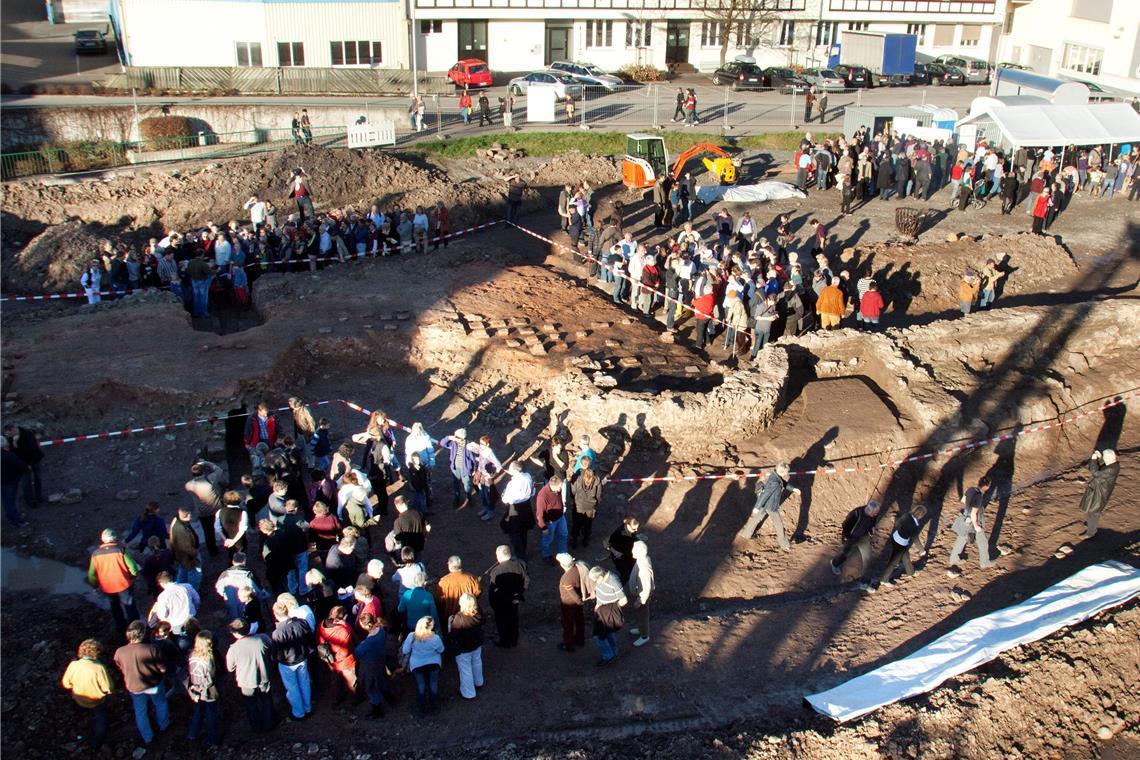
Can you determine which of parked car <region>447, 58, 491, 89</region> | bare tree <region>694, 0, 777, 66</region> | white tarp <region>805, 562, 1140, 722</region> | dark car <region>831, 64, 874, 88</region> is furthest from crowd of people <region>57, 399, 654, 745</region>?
bare tree <region>694, 0, 777, 66</region>

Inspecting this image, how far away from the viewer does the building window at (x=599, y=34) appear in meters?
45.5

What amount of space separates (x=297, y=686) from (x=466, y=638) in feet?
5.49

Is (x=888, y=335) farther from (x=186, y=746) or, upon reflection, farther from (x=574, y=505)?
(x=186, y=746)

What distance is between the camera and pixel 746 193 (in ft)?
90.0

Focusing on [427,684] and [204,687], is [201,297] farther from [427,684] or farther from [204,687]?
[427,684]

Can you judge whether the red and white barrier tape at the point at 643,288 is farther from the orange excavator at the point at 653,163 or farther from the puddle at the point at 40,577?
the puddle at the point at 40,577

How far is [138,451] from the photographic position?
14.2 meters

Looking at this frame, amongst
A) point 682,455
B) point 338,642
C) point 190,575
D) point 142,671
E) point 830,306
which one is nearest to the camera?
point 142,671

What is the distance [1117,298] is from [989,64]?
117 feet

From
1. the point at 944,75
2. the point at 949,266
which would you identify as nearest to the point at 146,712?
the point at 949,266

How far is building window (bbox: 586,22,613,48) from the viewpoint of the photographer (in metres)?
45.5

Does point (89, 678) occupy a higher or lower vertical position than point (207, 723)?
higher

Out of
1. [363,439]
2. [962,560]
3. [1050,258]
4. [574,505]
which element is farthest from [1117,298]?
[363,439]

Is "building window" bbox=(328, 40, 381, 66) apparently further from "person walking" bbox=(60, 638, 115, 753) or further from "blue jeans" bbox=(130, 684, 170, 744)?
"person walking" bbox=(60, 638, 115, 753)
